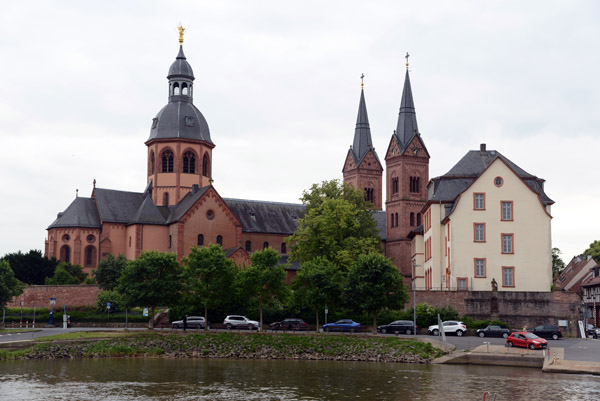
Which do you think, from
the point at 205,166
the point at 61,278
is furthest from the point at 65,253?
the point at 205,166

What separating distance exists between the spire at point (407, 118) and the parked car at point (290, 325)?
5019 centimetres

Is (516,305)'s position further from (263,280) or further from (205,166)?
(205,166)

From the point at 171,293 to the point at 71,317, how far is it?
15.2 m

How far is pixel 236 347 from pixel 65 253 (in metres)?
47.4

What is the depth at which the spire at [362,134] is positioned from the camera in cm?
11962

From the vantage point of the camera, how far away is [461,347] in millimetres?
51875

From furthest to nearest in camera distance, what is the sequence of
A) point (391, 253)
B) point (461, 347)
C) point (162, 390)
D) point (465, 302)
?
point (391, 253) → point (465, 302) → point (461, 347) → point (162, 390)

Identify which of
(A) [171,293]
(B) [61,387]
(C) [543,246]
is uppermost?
(C) [543,246]

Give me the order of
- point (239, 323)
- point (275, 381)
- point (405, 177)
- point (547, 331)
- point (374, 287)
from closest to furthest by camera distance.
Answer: point (275, 381)
point (547, 331)
point (374, 287)
point (239, 323)
point (405, 177)

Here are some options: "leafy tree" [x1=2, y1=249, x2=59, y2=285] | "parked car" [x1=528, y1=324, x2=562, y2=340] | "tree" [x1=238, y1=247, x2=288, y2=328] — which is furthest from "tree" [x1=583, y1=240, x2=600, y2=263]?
"leafy tree" [x1=2, y1=249, x2=59, y2=285]

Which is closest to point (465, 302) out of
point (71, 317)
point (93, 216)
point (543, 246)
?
point (543, 246)

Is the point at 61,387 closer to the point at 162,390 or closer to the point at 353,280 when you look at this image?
the point at 162,390

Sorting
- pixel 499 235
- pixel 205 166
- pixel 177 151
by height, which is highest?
pixel 177 151

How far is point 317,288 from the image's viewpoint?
63.2 metres
